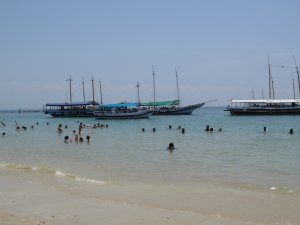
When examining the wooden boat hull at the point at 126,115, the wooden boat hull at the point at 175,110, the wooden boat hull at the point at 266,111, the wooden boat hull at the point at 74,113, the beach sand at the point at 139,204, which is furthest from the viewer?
the wooden boat hull at the point at 175,110

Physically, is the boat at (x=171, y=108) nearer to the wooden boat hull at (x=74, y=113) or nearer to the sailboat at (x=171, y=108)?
the sailboat at (x=171, y=108)

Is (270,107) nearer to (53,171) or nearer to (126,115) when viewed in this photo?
(126,115)

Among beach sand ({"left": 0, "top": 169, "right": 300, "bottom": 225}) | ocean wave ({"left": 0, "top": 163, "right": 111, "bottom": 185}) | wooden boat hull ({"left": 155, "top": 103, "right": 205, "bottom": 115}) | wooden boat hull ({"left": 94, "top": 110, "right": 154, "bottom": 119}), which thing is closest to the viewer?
beach sand ({"left": 0, "top": 169, "right": 300, "bottom": 225})

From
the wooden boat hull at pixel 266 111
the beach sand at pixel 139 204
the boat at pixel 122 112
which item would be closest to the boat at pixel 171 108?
the wooden boat hull at pixel 266 111

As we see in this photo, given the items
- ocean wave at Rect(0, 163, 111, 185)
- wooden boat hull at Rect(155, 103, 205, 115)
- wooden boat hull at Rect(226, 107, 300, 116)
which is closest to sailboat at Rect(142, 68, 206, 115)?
wooden boat hull at Rect(155, 103, 205, 115)

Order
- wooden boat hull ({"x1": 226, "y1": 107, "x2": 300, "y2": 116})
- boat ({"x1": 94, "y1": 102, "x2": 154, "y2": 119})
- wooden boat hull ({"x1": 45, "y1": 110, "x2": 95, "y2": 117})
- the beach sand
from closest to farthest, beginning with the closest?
the beach sand < boat ({"x1": 94, "y1": 102, "x2": 154, "y2": 119}) < wooden boat hull ({"x1": 226, "y1": 107, "x2": 300, "y2": 116}) < wooden boat hull ({"x1": 45, "y1": 110, "x2": 95, "y2": 117})

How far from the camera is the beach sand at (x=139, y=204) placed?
10.2 metres

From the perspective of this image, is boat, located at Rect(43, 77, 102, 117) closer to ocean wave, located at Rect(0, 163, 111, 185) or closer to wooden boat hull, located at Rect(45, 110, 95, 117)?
wooden boat hull, located at Rect(45, 110, 95, 117)

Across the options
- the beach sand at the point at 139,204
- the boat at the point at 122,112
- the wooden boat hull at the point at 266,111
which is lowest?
the beach sand at the point at 139,204

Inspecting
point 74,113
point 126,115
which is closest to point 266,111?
point 126,115

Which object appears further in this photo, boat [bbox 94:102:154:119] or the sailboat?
the sailboat

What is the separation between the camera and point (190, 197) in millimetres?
12938

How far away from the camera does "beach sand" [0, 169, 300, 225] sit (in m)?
10.2

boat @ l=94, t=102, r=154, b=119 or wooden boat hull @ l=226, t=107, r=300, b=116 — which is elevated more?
boat @ l=94, t=102, r=154, b=119
